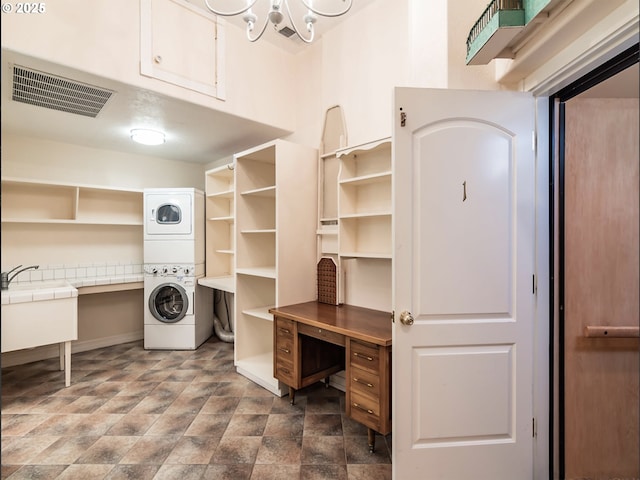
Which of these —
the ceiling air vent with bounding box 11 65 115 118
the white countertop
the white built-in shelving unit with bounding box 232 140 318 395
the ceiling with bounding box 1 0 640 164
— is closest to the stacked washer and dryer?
the white countertop

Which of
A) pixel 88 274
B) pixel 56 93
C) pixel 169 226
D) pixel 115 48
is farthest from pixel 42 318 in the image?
pixel 115 48

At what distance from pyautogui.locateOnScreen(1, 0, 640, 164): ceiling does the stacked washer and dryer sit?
A: 638 millimetres

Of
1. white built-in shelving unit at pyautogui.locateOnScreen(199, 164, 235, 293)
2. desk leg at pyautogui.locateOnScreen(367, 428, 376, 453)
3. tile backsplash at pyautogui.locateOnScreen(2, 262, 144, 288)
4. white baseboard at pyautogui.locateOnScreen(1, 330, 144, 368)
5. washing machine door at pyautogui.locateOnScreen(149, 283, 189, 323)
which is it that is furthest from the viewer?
white built-in shelving unit at pyautogui.locateOnScreen(199, 164, 235, 293)

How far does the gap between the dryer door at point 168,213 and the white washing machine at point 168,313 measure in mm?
420

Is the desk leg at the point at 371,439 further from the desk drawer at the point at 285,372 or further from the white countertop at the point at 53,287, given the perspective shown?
the white countertop at the point at 53,287

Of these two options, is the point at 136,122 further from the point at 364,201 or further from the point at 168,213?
the point at 364,201

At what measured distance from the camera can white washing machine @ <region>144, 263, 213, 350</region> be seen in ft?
12.9

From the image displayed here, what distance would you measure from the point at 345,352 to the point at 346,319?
29 cm

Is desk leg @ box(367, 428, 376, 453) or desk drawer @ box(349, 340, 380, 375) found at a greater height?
desk drawer @ box(349, 340, 380, 375)

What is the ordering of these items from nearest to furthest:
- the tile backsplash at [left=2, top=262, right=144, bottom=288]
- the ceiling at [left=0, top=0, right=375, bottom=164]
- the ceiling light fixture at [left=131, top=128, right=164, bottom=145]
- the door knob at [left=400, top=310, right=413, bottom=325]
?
the door knob at [left=400, top=310, right=413, bottom=325], the ceiling at [left=0, top=0, right=375, bottom=164], the ceiling light fixture at [left=131, top=128, right=164, bottom=145], the tile backsplash at [left=2, top=262, right=144, bottom=288]

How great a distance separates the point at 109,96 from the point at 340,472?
3165mm

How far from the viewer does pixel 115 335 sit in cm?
420

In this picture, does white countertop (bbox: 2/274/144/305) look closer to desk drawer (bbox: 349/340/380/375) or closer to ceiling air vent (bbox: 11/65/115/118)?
ceiling air vent (bbox: 11/65/115/118)

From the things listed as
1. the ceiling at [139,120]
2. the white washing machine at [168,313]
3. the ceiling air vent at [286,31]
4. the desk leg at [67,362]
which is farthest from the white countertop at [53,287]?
the ceiling air vent at [286,31]
